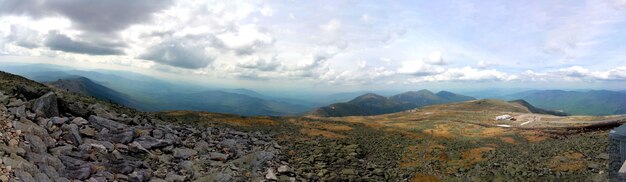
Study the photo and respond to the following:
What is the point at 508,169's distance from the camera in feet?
110

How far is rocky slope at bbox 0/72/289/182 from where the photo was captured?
21281 mm

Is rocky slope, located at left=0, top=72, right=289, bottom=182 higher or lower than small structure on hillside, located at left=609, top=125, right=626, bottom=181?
lower

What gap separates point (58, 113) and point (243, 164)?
15.1 metres

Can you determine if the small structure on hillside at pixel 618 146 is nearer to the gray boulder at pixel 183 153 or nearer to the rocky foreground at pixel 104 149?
the rocky foreground at pixel 104 149

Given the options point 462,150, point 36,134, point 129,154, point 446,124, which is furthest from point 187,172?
point 446,124

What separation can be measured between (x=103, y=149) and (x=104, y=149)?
2.5 inches

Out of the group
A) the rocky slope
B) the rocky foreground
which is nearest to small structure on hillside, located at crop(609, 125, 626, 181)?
the rocky foreground

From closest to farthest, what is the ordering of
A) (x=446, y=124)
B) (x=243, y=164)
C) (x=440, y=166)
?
(x=243, y=164)
(x=440, y=166)
(x=446, y=124)

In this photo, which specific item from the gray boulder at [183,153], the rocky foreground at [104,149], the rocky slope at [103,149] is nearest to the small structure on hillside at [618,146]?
the rocky foreground at [104,149]

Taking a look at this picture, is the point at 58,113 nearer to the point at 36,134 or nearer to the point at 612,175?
the point at 36,134

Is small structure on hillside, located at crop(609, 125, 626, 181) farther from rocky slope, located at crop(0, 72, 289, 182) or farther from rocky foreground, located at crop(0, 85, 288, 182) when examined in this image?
rocky slope, located at crop(0, 72, 289, 182)

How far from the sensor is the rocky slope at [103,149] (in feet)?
69.8

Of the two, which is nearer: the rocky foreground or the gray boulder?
the rocky foreground

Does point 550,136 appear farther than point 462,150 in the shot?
Yes
